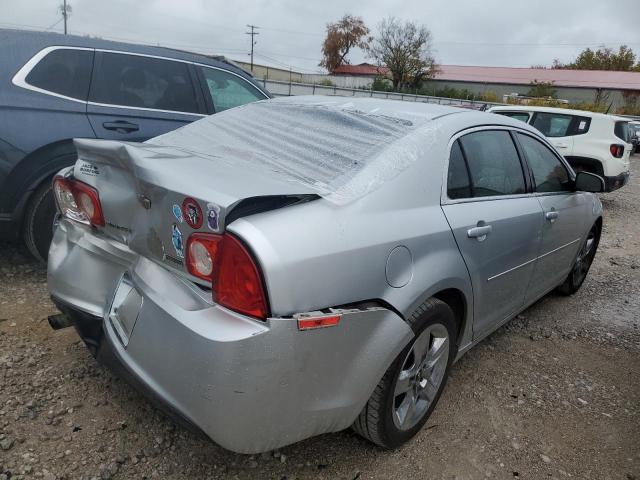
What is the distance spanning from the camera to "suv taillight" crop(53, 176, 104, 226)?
2197 millimetres

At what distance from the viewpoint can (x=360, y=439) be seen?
7.52ft

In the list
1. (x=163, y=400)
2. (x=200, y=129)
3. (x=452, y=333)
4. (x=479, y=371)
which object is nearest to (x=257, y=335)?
(x=163, y=400)

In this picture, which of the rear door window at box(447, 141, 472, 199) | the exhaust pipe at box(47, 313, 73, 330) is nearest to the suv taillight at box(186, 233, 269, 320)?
the exhaust pipe at box(47, 313, 73, 330)

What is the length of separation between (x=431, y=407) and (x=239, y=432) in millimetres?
1162

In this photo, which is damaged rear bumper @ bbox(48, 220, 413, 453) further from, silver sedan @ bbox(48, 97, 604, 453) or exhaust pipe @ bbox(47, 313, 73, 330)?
exhaust pipe @ bbox(47, 313, 73, 330)

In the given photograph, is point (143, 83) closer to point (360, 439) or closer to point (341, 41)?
point (360, 439)

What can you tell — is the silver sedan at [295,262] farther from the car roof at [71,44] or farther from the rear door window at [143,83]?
the car roof at [71,44]

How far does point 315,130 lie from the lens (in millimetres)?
2508

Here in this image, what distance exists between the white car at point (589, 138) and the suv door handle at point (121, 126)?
766cm

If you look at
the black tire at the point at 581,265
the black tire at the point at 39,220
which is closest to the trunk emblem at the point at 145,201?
the black tire at the point at 39,220

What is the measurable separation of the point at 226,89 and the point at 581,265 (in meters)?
3.63

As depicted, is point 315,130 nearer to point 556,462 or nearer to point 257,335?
point 257,335

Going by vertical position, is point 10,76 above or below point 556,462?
above

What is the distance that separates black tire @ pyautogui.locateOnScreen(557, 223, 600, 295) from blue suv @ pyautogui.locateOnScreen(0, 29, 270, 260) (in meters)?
3.49
